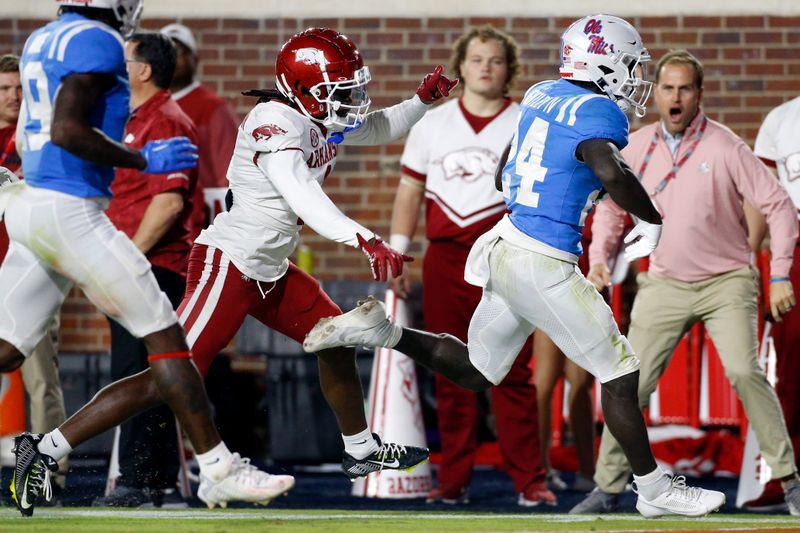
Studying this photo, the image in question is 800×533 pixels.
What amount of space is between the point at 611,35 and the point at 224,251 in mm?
1629

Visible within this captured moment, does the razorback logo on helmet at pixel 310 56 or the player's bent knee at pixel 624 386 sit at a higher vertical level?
the razorback logo on helmet at pixel 310 56

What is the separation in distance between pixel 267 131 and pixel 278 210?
13.1 inches

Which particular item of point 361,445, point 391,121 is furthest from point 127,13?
point 361,445

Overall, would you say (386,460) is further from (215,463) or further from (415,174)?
(415,174)

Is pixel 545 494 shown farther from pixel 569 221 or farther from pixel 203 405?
pixel 203 405

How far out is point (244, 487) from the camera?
15.0ft

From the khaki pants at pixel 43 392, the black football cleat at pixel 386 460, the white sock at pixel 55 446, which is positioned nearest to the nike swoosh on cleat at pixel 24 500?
the white sock at pixel 55 446

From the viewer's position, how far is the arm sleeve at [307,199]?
4.84 meters

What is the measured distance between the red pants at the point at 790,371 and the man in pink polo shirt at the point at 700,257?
0.56m

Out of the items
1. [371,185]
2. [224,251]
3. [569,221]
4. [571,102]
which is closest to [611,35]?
[571,102]

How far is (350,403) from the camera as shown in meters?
5.48

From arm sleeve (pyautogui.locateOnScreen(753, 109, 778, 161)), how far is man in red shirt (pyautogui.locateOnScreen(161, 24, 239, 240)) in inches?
108

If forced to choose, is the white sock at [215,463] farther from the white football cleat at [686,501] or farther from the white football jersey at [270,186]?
the white football cleat at [686,501]

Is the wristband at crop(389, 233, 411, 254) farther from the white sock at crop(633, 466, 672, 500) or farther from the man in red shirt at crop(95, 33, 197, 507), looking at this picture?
the white sock at crop(633, 466, 672, 500)
